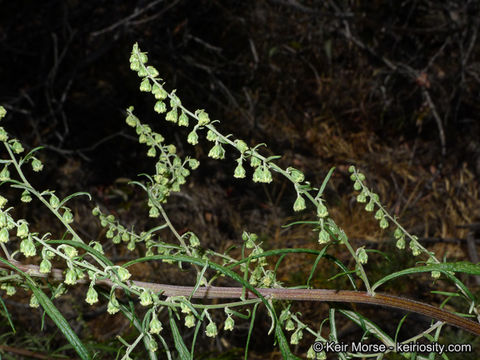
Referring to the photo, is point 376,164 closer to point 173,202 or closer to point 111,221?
point 173,202

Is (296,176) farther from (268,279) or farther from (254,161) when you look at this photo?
(268,279)

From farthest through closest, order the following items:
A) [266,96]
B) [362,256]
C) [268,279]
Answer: [266,96] < [268,279] < [362,256]

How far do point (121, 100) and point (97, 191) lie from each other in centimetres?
90

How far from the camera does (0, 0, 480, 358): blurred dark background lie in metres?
3.97

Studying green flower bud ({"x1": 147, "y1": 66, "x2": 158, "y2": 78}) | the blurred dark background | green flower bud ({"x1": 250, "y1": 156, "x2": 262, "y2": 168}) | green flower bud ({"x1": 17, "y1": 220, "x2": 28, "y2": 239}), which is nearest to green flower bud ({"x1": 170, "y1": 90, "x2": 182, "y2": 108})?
green flower bud ({"x1": 147, "y1": 66, "x2": 158, "y2": 78})

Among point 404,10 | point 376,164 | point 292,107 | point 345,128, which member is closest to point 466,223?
point 376,164

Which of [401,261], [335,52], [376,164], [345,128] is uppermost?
[335,52]

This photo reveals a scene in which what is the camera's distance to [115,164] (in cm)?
425

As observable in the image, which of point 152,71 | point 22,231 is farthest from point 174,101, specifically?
point 22,231

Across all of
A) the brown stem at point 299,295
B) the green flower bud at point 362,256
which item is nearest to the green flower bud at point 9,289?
the brown stem at point 299,295

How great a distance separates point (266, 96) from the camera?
14.6 feet

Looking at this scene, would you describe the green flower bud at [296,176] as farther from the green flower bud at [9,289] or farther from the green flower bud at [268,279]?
the green flower bud at [9,289]

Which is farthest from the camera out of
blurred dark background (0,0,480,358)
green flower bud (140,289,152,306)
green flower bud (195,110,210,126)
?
blurred dark background (0,0,480,358)

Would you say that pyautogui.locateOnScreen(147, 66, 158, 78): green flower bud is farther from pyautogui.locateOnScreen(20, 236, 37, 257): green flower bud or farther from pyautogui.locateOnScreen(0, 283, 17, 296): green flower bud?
pyautogui.locateOnScreen(0, 283, 17, 296): green flower bud
